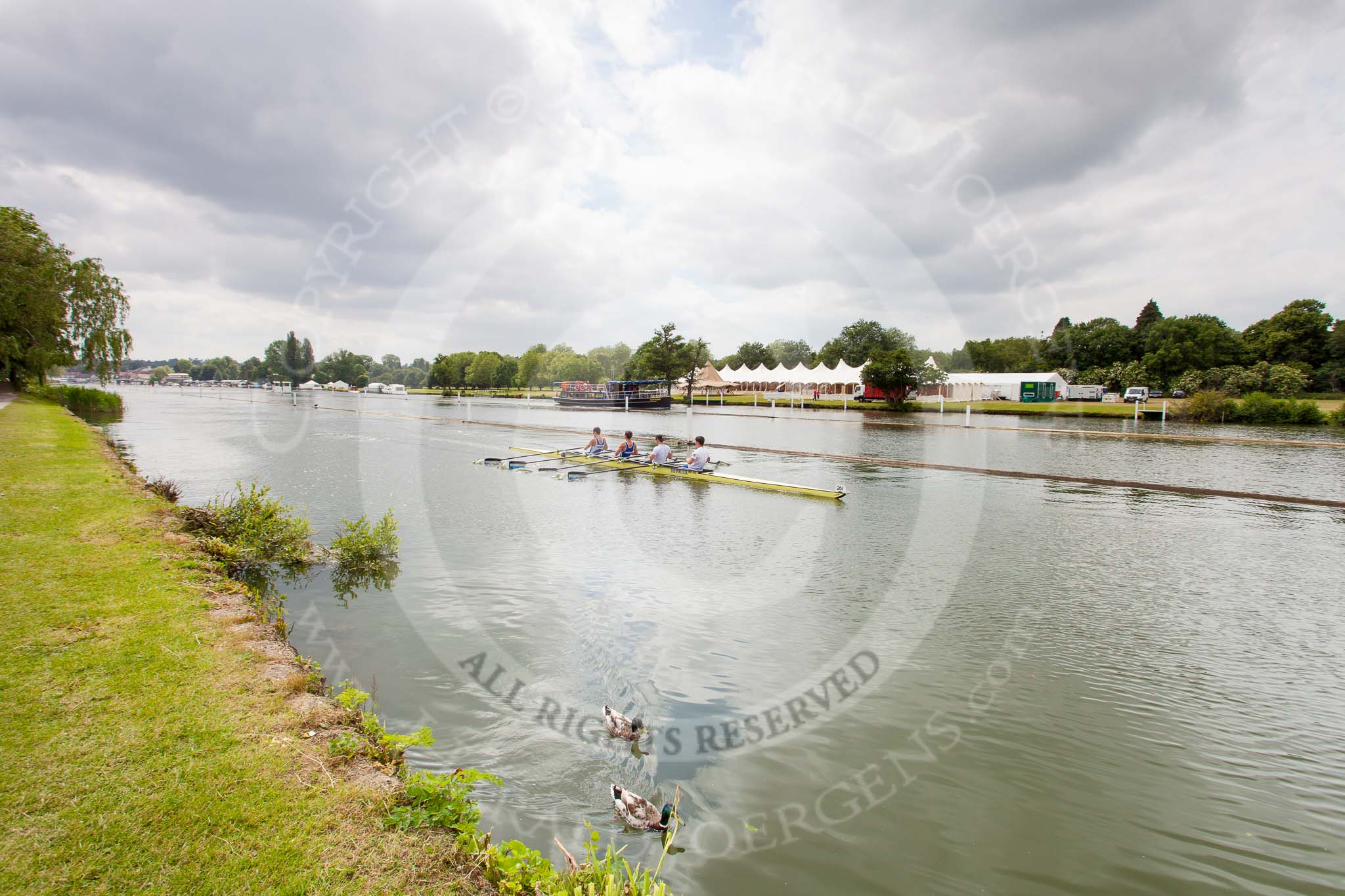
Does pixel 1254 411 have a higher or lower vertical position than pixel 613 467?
higher

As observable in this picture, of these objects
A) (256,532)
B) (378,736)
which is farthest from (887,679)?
(256,532)

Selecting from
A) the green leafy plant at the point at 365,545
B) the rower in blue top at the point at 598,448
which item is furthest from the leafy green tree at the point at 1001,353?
the green leafy plant at the point at 365,545

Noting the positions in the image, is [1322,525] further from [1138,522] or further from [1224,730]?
[1224,730]

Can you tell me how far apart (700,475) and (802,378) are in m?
60.6

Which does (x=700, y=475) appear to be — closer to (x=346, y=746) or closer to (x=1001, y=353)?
(x=346, y=746)

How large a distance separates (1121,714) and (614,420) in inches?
2086

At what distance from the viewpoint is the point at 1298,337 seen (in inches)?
2852

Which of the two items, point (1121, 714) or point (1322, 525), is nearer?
point (1121, 714)

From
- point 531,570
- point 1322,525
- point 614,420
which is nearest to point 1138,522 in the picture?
point 1322,525

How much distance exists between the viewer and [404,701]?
6922 mm

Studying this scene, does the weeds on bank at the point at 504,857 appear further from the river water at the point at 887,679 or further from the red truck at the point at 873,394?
the red truck at the point at 873,394

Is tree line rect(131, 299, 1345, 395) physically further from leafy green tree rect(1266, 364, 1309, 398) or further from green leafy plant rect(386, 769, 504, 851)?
green leafy plant rect(386, 769, 504, 851)

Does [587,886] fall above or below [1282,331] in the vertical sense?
below

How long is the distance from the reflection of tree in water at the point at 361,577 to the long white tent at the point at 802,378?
6508 centimetres
